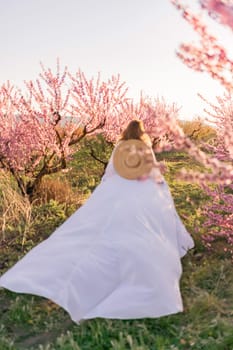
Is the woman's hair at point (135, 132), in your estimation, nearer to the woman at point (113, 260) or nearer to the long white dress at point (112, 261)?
the woman at point (113, 260)

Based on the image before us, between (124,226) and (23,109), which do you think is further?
(23,109)

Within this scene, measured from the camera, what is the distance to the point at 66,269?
17.2 ft

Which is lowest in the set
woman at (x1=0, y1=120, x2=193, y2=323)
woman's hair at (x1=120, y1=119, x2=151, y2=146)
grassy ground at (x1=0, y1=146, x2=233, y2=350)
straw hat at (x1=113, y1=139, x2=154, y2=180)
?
grassy ground at (x1=0, y1=146, x2=233, y2=350)

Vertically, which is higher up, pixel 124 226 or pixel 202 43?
pixel 202 43

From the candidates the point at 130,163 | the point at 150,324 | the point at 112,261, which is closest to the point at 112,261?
the point at 112,261

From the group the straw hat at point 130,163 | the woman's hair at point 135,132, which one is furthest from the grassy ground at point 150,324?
the woman's hair at point 135,132

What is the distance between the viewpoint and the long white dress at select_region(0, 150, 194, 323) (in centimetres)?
494

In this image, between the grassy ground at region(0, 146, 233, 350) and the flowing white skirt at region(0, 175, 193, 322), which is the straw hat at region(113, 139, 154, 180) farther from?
the grassy ground at region(0, 146, 233, 350)

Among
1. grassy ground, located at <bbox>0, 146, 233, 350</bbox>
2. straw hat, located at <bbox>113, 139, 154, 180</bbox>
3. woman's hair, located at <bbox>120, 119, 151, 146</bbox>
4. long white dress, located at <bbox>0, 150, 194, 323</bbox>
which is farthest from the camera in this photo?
woman's hair, located at <bbox>120, 119, 151, 146</bbox>

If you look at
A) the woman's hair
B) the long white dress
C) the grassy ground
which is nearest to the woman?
the long white dress

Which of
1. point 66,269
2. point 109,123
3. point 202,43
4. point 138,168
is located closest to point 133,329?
point 66,269

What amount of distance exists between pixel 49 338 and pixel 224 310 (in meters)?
1.76

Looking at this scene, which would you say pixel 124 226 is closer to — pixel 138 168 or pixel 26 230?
pixel 138 168

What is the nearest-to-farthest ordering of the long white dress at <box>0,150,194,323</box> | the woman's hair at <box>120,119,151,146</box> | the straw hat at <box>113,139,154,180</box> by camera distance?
the long white dress at <box>0,150,194,323</box>, the straw hat at <box>113,139,154,180</box>, the woman's hair at <box>120,119,151,146</box>
